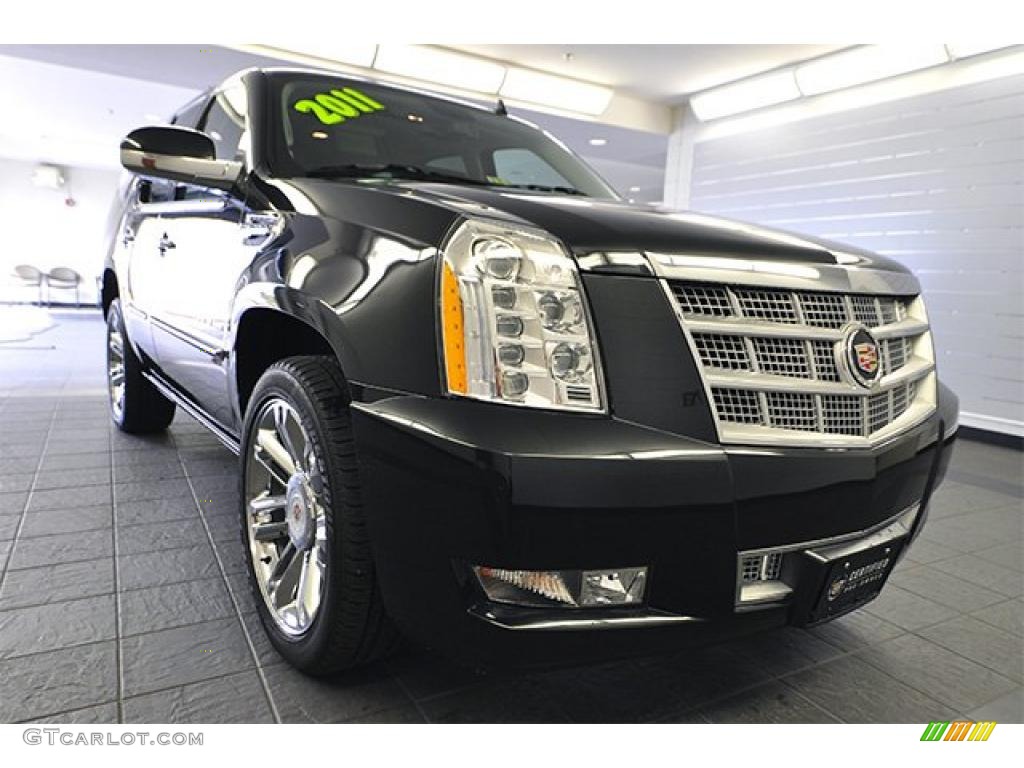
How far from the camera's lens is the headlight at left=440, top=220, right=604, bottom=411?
1222 millimetres

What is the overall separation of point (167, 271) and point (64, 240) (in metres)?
17.9

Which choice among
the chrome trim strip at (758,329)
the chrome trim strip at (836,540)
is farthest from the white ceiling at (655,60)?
the chrome trim strip at (836,540)

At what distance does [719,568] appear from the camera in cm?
126

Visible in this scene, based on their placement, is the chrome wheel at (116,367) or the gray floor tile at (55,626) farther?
the chrome wheel at (116,367)

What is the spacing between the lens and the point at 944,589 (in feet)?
8.09

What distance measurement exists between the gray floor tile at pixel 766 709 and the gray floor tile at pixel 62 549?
6.08 ft

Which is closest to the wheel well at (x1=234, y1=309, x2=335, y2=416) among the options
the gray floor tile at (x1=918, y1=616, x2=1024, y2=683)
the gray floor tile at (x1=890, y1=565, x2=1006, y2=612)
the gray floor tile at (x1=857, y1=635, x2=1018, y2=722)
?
the gray floor tile at (x1=857, y1=635, x2=1018, y2=722)

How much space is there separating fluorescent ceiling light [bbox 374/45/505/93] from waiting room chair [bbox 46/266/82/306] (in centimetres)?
1370

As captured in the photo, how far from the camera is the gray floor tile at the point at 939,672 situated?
1.78m

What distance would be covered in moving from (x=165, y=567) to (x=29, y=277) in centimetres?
1756

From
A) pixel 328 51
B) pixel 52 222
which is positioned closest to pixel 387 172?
pixel 328 51

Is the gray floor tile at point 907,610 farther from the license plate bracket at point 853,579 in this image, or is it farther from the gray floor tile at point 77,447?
the gray floor tile at point 77,447

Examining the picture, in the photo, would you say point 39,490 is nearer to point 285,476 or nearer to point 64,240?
point 285,476

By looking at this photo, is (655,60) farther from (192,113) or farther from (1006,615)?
(1006,615)
